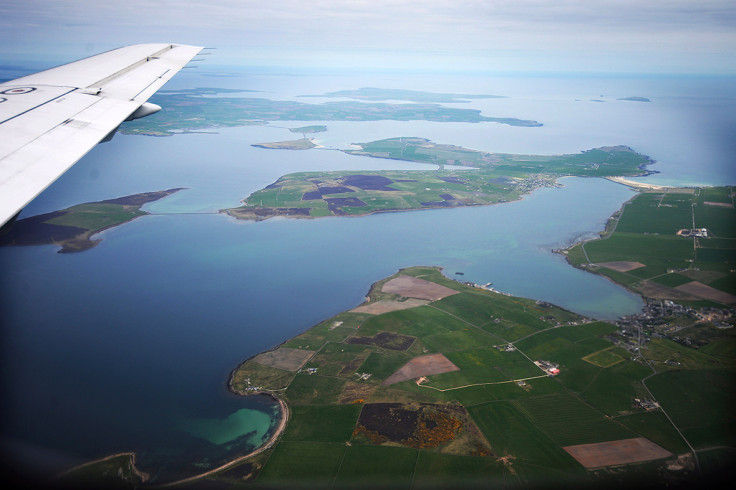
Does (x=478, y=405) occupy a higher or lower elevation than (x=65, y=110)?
lower

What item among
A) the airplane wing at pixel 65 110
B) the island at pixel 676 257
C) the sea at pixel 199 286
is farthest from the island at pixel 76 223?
the island at pixel 676 257

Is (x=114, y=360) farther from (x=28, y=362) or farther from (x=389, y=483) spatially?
(x=389, y=483)

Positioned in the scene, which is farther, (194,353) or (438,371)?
(194,353)

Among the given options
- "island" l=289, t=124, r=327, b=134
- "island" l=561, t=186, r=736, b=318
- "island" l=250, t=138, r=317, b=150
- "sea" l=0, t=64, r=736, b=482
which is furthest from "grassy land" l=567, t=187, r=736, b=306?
"island" l=289, t=124, r=327, b=134

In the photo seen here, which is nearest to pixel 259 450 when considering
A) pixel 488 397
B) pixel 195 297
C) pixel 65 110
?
pixel 488 397

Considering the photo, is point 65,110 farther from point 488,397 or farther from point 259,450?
point 488,397

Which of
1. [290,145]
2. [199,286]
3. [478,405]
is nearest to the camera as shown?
[478,405]

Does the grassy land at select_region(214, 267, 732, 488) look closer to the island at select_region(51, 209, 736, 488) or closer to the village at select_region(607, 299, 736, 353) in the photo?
the island at select_region(51, 209, 736, 488)

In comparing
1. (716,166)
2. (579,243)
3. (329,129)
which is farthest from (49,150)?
(329,129)
